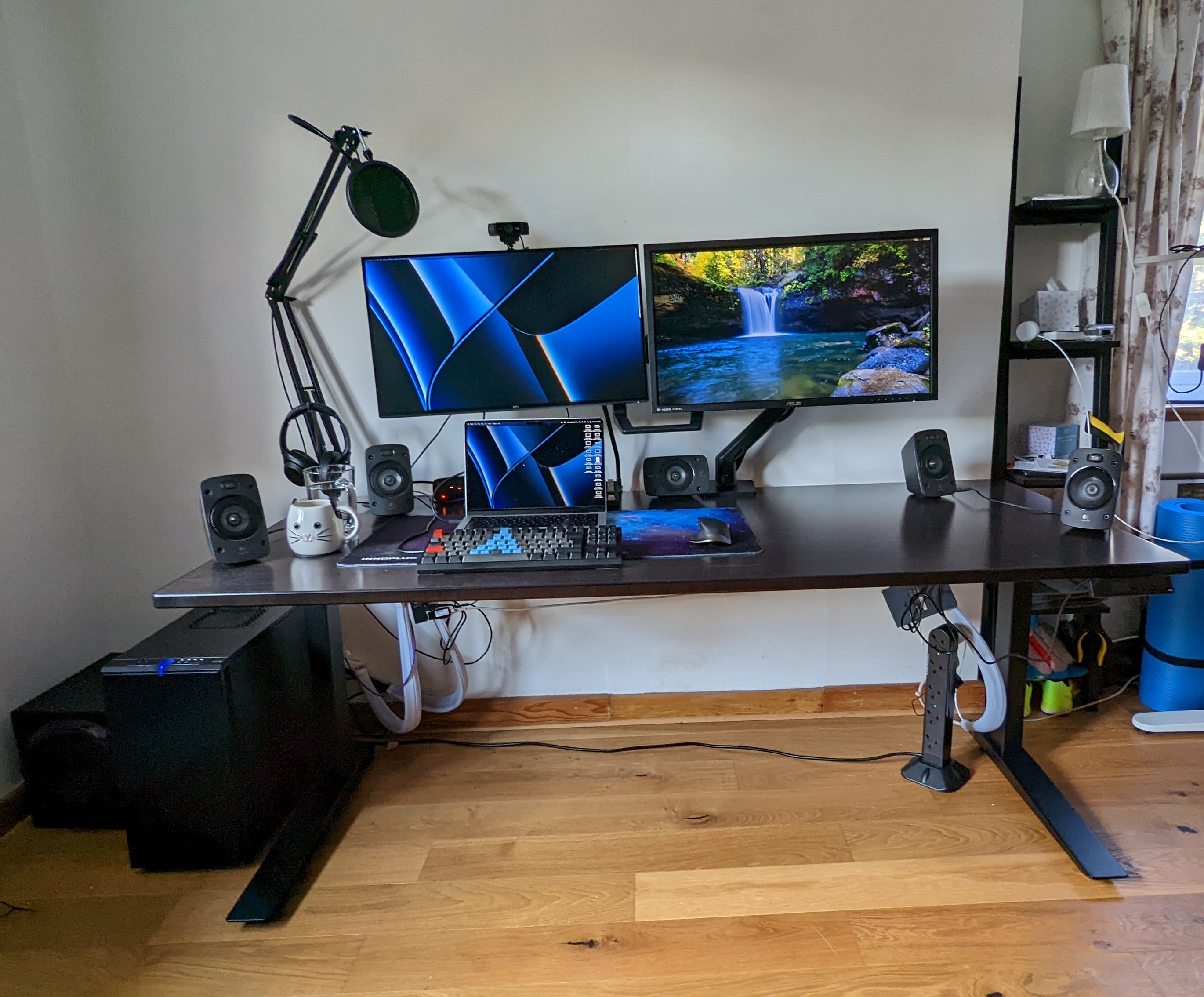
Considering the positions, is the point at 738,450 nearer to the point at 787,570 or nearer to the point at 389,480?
the point at 787,570

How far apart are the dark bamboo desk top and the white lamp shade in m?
1.03

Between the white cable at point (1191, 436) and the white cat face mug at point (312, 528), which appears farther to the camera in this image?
the white cable at point (1191, 436)

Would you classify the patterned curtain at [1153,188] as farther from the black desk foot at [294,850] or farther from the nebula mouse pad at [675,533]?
the black desk foot at [294,850]

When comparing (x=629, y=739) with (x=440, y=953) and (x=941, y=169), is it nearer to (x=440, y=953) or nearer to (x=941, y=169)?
(x=440, y=953)

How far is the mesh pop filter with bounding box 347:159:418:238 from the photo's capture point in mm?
1543

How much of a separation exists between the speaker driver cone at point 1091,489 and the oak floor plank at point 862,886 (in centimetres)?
77

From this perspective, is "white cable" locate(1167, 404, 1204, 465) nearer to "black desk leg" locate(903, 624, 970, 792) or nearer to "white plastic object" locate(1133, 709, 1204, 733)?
"white plastic object" locate(1133, 709, 1204, 733)

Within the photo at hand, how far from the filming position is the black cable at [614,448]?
1916 millimetres

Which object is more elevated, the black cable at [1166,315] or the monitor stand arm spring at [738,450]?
the black cable at [1166,315]

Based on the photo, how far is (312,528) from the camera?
56.8 inches

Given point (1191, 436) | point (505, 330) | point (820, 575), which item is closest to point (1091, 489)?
point (820, 575)

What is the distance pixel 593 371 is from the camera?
1.73m

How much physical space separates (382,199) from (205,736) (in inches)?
47.4

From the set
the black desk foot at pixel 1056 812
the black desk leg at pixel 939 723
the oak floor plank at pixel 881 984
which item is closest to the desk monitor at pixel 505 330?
the black desk leg at pixel 939 723
